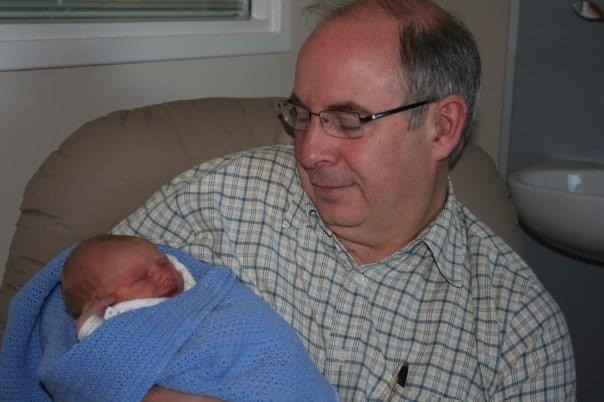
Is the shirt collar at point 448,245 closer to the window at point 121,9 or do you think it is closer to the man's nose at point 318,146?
the man's nose at point 318,146

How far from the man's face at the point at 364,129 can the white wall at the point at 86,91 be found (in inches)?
22.2

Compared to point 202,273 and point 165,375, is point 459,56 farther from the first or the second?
point 165,375

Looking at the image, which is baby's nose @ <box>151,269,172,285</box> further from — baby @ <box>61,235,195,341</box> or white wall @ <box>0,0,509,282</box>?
white wall @ <box>0,0,509,282</box>

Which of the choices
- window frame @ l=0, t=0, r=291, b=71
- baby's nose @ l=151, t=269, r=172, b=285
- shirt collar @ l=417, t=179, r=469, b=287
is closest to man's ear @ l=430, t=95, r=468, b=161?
shirt collar @ l=417, t=179, r=469, b=287

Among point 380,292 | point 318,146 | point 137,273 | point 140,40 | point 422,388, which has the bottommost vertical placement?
point 422,388

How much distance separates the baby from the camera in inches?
47.8

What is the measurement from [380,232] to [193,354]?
450 mm

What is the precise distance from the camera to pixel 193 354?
1.17m

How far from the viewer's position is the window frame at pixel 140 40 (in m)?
1.60

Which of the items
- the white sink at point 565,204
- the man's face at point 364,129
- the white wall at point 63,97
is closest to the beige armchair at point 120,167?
the white wall at point 63,97

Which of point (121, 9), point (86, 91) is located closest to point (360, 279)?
point (86, 91)

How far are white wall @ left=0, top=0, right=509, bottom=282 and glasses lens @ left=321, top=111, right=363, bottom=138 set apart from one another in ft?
2.07

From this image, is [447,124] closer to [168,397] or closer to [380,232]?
[380,232]

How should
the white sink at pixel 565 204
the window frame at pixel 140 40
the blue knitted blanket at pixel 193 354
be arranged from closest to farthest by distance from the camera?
the blue knitted blanket at pixel 193 354 < the window frame at pixel 140 40 < the white sink at pixel 565 204
